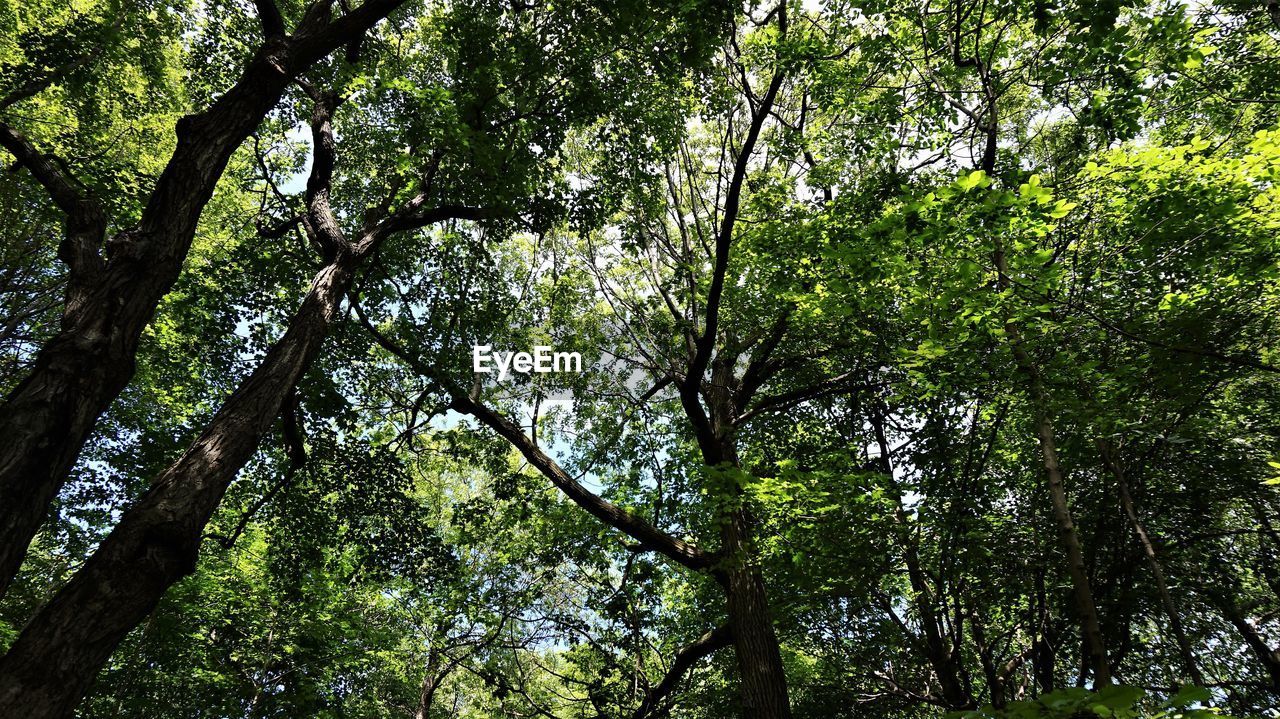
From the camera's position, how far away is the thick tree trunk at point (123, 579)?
257cm

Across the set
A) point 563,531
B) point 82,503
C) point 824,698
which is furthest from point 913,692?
point 82,503

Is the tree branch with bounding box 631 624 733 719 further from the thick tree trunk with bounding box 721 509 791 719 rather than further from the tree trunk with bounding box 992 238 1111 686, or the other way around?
the tree trunk with bounding box 992 238 1111 686

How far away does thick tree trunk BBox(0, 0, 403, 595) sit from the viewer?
2787 mm

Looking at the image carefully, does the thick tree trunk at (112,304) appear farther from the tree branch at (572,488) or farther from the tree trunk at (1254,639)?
the tree trunk at (1254,639)

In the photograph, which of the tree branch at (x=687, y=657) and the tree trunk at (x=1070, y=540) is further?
the tree branch at (x=687, y=657)

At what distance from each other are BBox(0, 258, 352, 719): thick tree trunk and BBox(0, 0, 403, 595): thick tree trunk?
30cm

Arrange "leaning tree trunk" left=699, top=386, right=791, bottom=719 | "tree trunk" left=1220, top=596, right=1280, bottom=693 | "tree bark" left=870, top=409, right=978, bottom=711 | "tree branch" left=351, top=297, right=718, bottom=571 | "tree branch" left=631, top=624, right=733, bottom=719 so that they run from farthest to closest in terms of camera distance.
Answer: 1. "tree branch" left=351, top=297, right=718, bottom=571
2. "tree branch" left=631, top=624, right=733, bottom=719
3. "leaning tree trunk" left=699, top=386, right=791, bottom=719
4. "tree bark" left=870, top=409, right=978, bottom=711
5. "tree trunk" left=1220, top=596, right=1280, bottom=693

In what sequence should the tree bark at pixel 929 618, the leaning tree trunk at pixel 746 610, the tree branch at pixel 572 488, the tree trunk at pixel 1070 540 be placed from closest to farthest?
1. the tree trunk at pixel 1070 540
2. the tree bark at pixel 929 618
3. the leaning tree trunk at pixel 746 610
4. the tree branch at pixel 572 488

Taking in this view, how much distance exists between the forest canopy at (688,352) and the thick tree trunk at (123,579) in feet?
0.06

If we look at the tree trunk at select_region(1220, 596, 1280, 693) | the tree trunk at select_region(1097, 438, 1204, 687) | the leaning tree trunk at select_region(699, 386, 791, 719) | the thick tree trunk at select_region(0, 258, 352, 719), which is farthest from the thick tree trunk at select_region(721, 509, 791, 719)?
the thick tree trunk at select_region(0, 258, 352, 719)

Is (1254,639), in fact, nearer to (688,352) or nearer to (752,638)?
(752,638)

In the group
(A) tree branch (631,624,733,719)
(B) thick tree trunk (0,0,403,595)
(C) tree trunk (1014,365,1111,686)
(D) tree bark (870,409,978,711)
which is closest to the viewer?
(B) thick tree trunk (0,0,403,595)

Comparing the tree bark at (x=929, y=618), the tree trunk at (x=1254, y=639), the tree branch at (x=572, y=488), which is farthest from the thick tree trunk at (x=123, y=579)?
the tree trunk at (x=1254, y=639)

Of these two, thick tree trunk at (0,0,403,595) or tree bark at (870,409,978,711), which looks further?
tree bark at (870,409,978,711)
